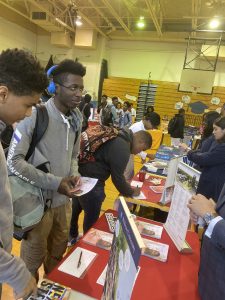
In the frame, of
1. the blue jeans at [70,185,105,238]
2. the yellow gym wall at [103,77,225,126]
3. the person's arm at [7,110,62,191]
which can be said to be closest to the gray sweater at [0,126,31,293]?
the person's arm at [7,110,62,191]

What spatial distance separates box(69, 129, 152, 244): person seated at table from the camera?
2225 millimetres

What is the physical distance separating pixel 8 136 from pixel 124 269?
130cm

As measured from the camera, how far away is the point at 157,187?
9.63 feet


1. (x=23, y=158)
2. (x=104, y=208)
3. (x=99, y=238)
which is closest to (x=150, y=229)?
(x=99, y=238)

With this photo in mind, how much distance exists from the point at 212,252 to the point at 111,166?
4.24ft

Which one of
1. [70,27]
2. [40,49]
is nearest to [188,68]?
[70,27]

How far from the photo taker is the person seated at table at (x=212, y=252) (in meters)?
1.03

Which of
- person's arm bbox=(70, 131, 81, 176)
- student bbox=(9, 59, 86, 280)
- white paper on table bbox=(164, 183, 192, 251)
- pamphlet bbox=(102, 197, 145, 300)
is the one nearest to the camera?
pamphlet bbox=(102, 197, 145, 300)

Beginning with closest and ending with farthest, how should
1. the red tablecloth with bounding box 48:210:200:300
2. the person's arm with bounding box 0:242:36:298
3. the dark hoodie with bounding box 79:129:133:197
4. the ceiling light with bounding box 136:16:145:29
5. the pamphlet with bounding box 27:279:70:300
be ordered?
the person's arm with bounding box 0:242:36:298
the pamphlet with bounding box 27:279:70:300
the red tablecloth with bounding box 48:210:200:300
the dark hoodie with bounding box 79:129:133:197
the ceiling light with bounding box 136:16:145:29

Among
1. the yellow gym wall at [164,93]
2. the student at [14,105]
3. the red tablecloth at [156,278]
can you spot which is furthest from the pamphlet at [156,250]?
the yellow gym wall at [164,93]

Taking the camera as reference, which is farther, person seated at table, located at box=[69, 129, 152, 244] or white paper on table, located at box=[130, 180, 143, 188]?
white paper on table, located at box=[130, 180, 143, 188]

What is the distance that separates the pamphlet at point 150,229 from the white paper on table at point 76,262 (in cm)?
45

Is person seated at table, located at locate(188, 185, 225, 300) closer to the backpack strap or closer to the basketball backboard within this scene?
the backpack strap

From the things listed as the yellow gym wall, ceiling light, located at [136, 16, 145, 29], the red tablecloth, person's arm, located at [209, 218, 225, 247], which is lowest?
the red tablecloth
